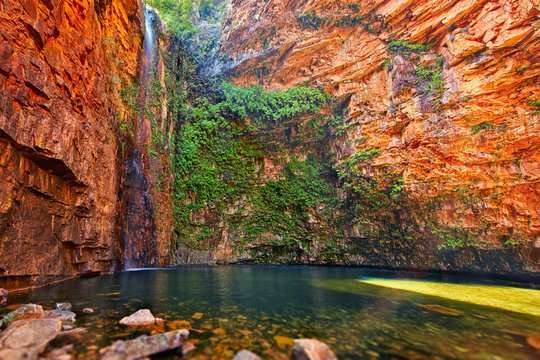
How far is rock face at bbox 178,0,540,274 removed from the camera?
30.4 feet

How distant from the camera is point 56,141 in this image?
17.3 feet

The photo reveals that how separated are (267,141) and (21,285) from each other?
13.6m

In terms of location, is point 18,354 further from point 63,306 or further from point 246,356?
point 63,306

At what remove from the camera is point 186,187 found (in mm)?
14812

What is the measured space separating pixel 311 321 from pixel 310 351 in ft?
4.59

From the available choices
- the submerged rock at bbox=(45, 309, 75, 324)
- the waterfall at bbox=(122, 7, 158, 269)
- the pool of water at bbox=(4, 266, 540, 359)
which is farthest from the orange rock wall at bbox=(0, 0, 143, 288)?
the submerged rock at bbox=(45, 309, 75, 324)

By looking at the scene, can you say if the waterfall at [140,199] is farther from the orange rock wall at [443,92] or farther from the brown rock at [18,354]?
the brown rock at [18,354]

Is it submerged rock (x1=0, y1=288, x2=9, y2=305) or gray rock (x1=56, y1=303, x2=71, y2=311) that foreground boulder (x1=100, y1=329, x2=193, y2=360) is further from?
submerged rock (x1=0, y1=288, x2=9, y2=305)

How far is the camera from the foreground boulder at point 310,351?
2.10 metres

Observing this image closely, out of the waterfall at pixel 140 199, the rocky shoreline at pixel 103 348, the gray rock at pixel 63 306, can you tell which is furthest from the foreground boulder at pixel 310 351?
the waterfall at pixel 140 199

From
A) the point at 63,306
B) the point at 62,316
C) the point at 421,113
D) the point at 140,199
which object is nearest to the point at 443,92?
the point at 421,113

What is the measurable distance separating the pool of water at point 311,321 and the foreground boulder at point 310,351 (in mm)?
201

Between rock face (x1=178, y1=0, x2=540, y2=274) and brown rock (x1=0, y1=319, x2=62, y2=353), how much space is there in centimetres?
1245

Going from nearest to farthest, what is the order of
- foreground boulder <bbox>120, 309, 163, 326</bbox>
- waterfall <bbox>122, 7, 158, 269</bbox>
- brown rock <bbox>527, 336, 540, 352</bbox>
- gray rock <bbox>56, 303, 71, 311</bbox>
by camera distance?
brown rock <bbox>527, 336, 540, 352</bbox>, foreground boulder <bbox>120, 309, 163, 326</bbox>, gray rock <bbox>56, 303, 71, 311</bbox>, waterfall <bbox>122, 7, 158, 269</bbox>
